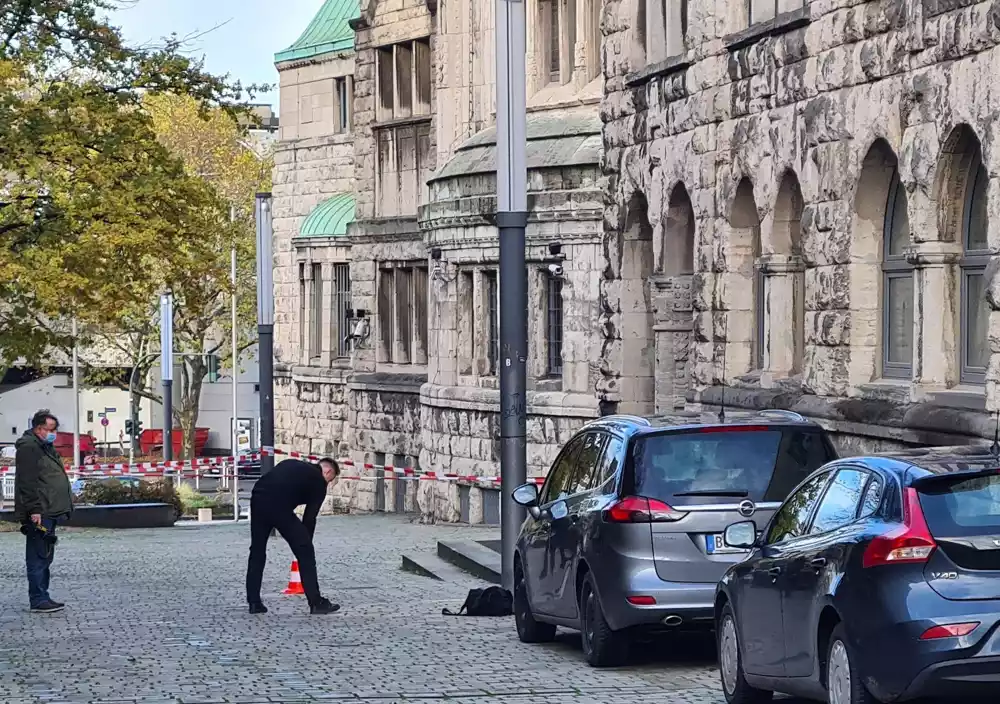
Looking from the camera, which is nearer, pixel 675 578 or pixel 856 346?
pixel 675 578

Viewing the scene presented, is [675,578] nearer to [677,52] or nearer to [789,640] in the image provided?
[789,640]

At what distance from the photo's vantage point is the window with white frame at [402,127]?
40.3 m

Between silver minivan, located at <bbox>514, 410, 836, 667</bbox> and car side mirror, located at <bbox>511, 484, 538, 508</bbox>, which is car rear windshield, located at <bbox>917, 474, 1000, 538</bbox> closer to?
silver minivan, located at <bbox>514, 410, 836, 667</bbox>

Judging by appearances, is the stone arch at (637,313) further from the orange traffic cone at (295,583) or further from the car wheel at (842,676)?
the car wheel at (842,676)

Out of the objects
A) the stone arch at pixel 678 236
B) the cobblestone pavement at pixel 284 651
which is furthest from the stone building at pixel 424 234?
the cobblestone pavement at pixel 284 651

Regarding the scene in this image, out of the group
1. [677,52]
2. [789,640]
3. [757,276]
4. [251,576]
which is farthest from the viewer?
[677,52]

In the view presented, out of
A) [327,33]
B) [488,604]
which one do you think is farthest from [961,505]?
[327,33]

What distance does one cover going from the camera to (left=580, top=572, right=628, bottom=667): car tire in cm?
1327

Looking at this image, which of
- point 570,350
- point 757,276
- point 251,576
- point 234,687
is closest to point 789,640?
point 234,687

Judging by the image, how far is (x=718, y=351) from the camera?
2244cm

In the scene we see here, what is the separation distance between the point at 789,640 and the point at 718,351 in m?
12.5

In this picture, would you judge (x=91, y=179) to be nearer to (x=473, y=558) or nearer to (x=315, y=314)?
(x=473, y=558)

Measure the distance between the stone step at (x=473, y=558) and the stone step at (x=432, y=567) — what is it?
0.26 feet

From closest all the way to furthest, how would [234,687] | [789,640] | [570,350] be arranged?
[789,640]
[234,687]
[570,350]
